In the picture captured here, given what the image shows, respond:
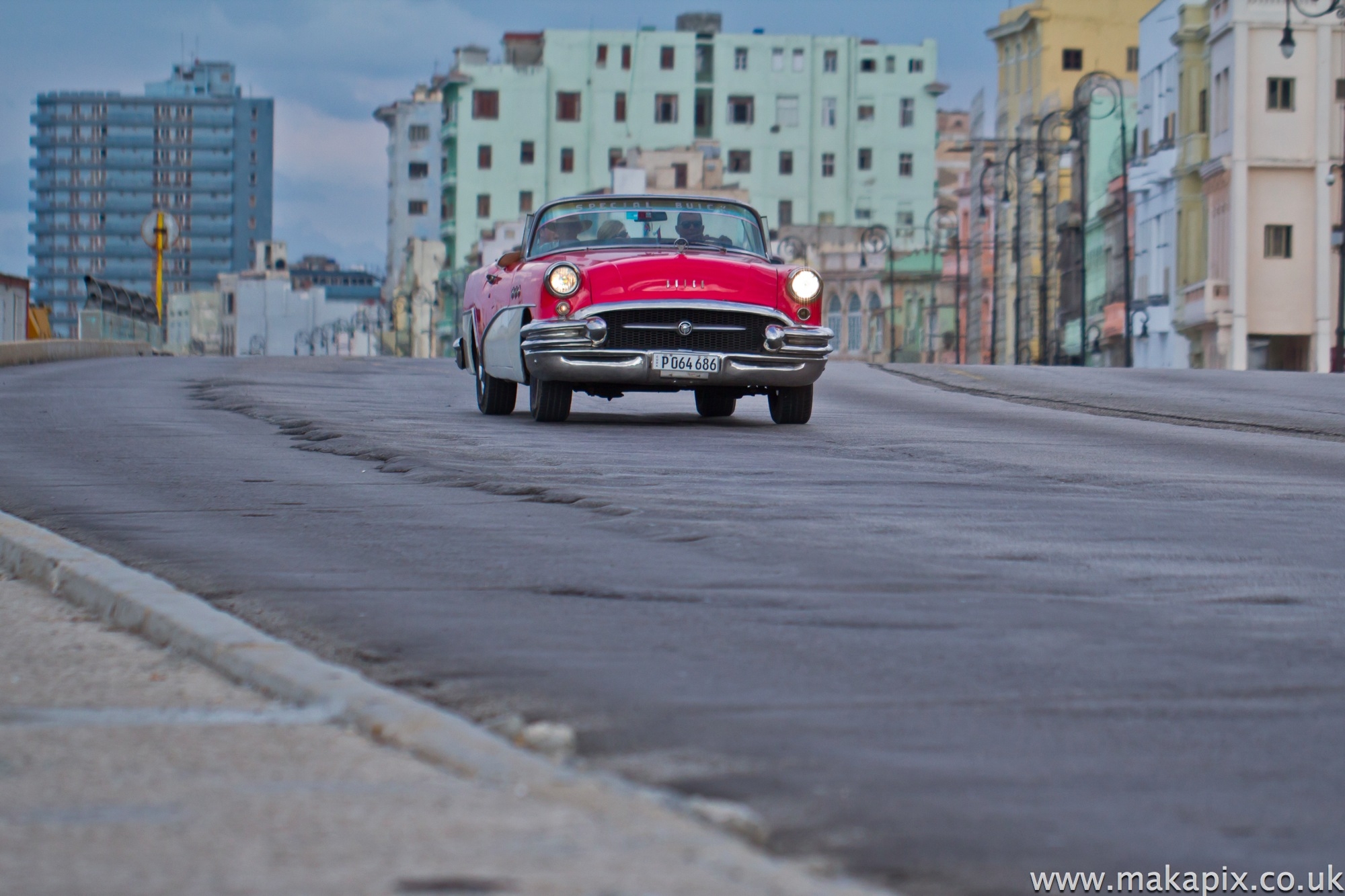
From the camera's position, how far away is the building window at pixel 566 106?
135750 millimetres

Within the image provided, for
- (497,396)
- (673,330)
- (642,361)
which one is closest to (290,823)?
(642,361)

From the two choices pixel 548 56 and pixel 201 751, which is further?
pixel 548 56

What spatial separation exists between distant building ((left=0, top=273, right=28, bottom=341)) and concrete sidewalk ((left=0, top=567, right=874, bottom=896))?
40.0 meters

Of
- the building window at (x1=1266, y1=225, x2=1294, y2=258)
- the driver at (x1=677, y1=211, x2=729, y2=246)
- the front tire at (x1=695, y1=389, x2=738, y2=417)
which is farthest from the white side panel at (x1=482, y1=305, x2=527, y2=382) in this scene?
the building window at (x1=1266, y1=225, x2=1294, y2=258)

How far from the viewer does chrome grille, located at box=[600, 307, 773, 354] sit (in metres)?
15.3

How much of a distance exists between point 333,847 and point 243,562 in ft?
14.6

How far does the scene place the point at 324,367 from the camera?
Answer: 25.5 meters

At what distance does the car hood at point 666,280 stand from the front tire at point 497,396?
5.69ft

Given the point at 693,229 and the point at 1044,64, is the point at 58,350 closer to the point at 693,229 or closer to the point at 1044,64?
the point at 693,229

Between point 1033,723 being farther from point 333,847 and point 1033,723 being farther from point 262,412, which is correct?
point 262,412

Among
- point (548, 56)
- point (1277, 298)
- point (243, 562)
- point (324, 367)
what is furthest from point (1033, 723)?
point (548, 56)

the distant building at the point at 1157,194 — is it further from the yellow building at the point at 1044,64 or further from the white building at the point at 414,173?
the white building at the point at 414,173

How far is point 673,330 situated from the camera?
1530 centimetres

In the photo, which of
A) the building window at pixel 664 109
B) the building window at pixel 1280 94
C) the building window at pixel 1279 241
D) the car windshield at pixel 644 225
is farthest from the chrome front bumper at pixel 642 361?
the building window at pixel 664 109
